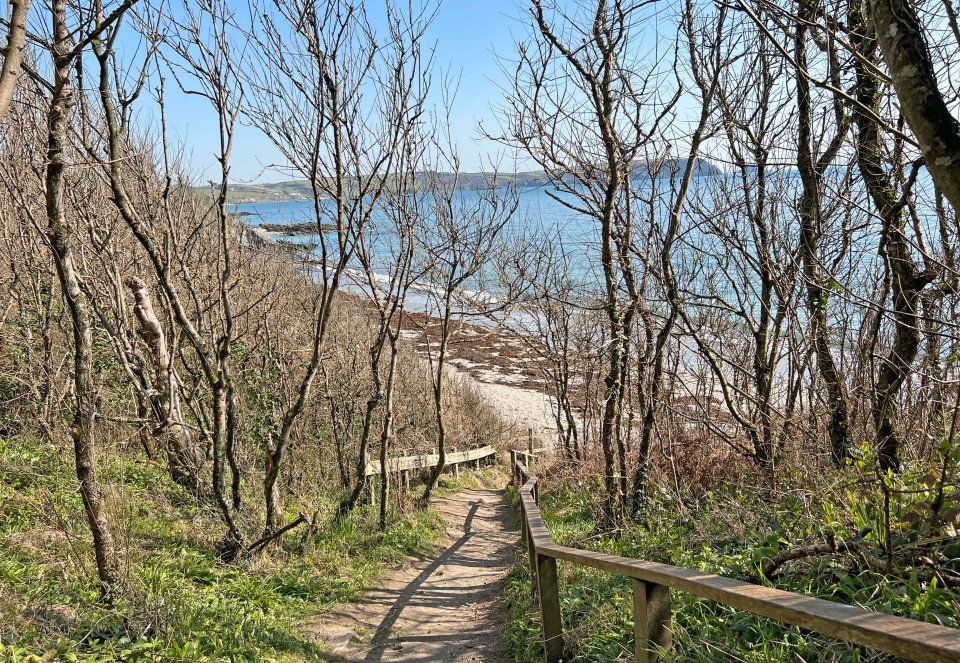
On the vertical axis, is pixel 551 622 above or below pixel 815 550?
below

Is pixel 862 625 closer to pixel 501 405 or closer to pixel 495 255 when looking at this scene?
pixel 495 255

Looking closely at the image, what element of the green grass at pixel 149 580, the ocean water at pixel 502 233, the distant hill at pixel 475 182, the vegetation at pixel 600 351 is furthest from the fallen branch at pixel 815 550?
the ocean water at pixel 502 233

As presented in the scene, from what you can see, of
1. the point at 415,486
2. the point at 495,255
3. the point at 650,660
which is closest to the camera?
the point at 650,660

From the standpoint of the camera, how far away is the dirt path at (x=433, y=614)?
16.1ft

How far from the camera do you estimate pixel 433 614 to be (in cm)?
589

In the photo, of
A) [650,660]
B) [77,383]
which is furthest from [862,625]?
[77,383]

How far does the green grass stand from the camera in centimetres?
382

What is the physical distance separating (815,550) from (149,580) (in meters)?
4.49

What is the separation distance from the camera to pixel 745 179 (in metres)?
5.68

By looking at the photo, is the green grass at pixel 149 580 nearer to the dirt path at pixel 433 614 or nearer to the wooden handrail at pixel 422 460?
the dirt path at pixel 433 614

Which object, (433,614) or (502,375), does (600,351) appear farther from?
(502,375)

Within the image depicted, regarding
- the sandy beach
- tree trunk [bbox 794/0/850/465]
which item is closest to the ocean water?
tree trunk [bbox 794/0/850/465]

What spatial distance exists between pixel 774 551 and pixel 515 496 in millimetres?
8990

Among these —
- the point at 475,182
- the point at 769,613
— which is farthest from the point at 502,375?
the point at 769,613
